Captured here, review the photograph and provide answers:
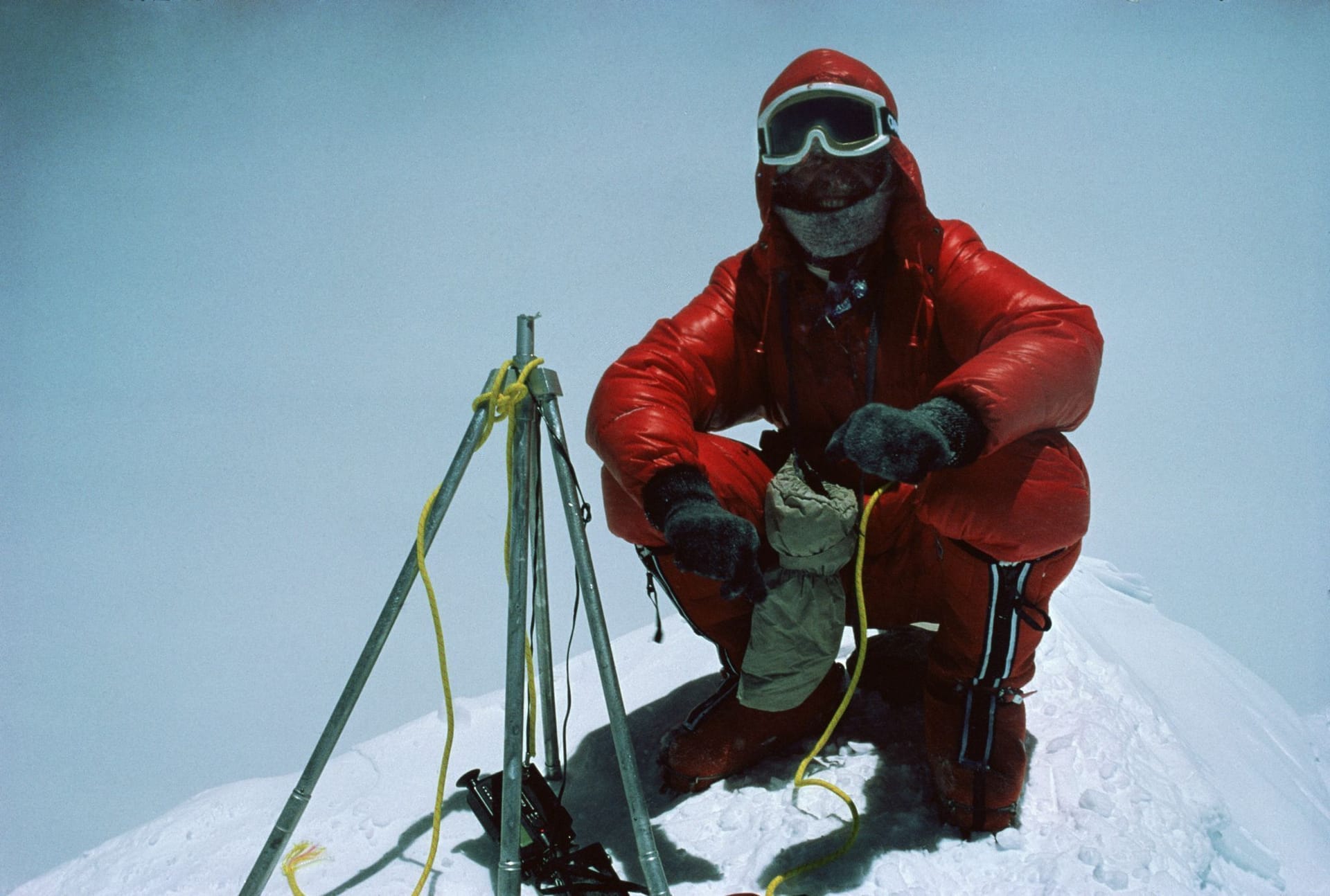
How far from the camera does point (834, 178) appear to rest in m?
1.45

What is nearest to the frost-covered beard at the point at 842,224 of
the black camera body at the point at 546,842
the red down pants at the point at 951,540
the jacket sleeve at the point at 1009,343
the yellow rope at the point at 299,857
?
the jacket sleeve at the point at 1009,343

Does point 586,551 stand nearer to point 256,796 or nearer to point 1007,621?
point 1007,621

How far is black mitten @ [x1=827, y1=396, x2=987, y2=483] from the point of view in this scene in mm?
1114

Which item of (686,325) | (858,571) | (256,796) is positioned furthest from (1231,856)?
(256,796)

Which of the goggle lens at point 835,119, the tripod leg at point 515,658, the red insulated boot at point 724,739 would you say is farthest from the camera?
the red insulated boot at point 724,739

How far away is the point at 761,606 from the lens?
1.45 metres

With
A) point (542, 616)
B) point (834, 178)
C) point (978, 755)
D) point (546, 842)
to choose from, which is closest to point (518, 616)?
point (542, 616)

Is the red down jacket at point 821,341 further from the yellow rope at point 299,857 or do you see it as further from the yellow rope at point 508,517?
the yellow rope at point 299,857

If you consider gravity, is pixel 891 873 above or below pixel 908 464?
below

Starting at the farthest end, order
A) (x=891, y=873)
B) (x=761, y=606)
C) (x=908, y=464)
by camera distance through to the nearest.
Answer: (x=761, y=606) → (x=891, y=873) → (x=908, y=464)

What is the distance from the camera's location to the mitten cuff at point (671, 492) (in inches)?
49.9

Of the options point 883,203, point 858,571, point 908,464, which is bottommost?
point 858,571

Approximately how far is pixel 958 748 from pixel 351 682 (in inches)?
36.1

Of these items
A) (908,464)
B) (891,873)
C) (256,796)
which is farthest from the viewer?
(256,796)
